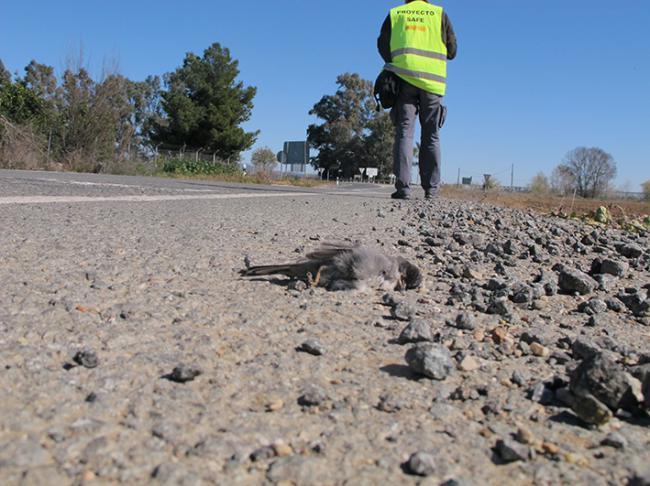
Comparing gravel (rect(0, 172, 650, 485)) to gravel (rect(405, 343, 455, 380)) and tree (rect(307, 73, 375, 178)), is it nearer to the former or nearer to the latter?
gravel (rect(405, 343, 455, 380))

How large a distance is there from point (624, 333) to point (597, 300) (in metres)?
0.33

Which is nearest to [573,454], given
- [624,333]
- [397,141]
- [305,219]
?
[624,333]

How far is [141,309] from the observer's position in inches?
61.4

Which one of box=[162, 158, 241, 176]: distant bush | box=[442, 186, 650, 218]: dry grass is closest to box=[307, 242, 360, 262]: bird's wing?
box=[442, 186, 650, 218]: dry grass

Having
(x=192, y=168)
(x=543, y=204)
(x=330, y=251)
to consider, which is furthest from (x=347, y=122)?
(x=330, y=251)

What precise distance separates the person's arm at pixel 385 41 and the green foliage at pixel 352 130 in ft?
216

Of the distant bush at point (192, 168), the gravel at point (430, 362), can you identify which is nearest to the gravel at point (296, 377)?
the gravel at point (430, 362)

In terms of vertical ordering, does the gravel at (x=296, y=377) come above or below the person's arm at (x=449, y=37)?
below

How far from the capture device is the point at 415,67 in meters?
6.44

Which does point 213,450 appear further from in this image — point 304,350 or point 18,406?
point 304,350

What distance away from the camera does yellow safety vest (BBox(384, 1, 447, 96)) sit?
6.43m

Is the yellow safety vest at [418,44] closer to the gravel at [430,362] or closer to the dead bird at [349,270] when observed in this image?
the dead bird at [349,270]

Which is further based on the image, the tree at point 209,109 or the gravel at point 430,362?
the tree at point 209,109

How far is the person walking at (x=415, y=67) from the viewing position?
6.44 metres
